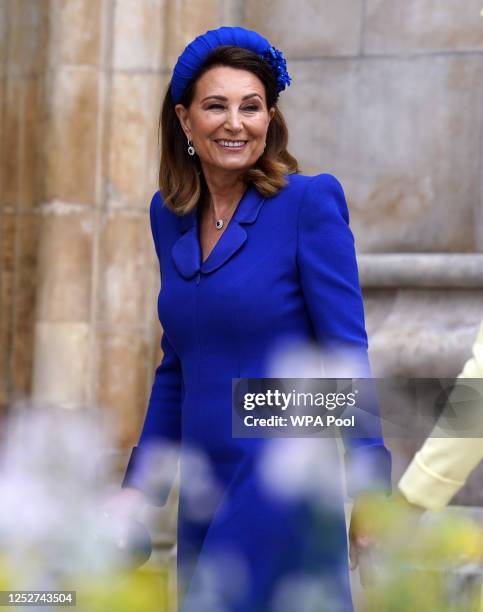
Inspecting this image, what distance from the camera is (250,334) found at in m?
2.21

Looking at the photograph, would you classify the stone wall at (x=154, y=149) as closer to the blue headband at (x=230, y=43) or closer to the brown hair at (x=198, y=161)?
the brown hair at (x=198, y=161)

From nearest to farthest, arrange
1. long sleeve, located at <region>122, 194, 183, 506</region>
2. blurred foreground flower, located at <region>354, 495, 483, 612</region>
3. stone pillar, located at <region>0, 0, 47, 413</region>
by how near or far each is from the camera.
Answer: blurred foreground flower, located at <region>354, 495, 483, 612</region>, long sleeve, located at <region>122, 194, 183, 506</region>, stone pillar, located at <region>0, 0, 47, 413</region>

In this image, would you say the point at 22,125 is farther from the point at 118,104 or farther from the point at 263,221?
the point at 263,221

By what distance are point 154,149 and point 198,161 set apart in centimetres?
276

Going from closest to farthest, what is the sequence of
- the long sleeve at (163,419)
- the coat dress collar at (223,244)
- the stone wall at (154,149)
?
the coat dress collar at (223,244)
the long sleeve at (163,419)
the stone wall at (154,149)

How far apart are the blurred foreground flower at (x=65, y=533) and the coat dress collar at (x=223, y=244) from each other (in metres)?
1.10

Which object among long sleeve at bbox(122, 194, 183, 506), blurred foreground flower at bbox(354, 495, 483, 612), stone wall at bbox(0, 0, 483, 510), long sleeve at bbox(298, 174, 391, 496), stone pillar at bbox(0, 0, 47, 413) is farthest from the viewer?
stone pillar at bbox(0, 0, 47, 413)

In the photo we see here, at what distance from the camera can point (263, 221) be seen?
229 centimetres

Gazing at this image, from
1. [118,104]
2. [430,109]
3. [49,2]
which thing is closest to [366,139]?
[430,109]

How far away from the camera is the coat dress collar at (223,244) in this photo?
2.29 metres

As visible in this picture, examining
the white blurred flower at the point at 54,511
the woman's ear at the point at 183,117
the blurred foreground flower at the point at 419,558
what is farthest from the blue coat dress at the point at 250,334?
the blurred foreground flower at the point at 419,558

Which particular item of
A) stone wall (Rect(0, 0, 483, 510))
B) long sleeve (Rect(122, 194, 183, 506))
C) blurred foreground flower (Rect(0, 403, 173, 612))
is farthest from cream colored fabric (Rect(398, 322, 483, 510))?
stone wall (Rect(0, 0, 483, 510))

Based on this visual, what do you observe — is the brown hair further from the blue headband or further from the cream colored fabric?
the cream colored fabric

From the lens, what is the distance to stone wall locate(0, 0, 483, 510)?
5.09m
